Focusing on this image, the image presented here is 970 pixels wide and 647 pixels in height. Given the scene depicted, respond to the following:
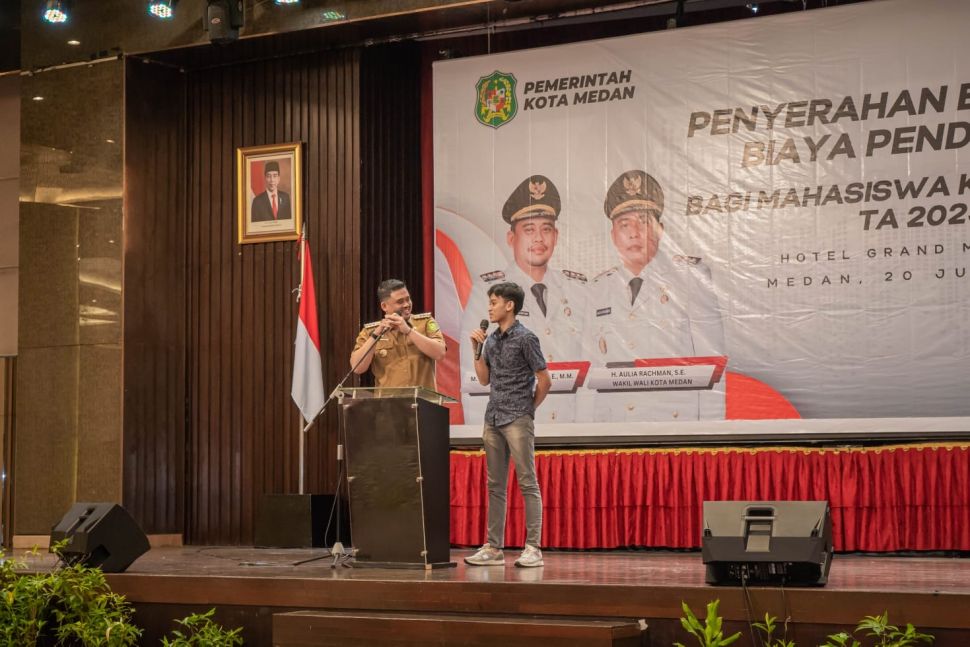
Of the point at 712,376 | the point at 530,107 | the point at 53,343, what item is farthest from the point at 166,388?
the point at 712,376

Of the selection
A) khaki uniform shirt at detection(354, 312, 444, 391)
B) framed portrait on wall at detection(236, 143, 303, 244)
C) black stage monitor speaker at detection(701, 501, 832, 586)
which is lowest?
black stage monitor speaker at detection(701, 501, 832, 586)

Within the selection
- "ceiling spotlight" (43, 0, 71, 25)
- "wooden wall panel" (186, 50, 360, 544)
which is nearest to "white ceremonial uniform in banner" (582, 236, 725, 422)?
"wooden wall panel" (186, 50, 360, 544)

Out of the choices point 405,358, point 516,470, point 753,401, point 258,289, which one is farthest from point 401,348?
point 258,289

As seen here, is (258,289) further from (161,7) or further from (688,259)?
(688,259)

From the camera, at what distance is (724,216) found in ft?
25.5

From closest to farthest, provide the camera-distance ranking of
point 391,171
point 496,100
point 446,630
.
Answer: point 446,630, point 496,100, point 391,171

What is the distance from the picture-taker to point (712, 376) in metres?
7.72

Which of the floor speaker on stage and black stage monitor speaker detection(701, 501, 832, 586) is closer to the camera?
black stage monitor speaker detection(701, 501, 832, 586)

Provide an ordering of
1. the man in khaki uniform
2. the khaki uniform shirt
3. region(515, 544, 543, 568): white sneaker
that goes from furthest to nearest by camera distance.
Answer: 1. the khaki uniform shirt
2. the man in khaki uniform
3. region(515, 544, 543, 568): white sneaker

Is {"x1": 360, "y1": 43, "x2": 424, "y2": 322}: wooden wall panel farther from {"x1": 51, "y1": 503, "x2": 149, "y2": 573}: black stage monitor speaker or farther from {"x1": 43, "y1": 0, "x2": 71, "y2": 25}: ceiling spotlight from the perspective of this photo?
{"x1": 51, "y1": 503, "x2": 149, "y2": 573}: black stage monitor speaker

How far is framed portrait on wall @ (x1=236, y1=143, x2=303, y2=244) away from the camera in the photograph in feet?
28.4

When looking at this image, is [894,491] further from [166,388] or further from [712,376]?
[166,388]

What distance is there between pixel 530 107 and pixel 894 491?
3377 mm

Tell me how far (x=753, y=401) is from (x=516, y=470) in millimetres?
A: 2093
